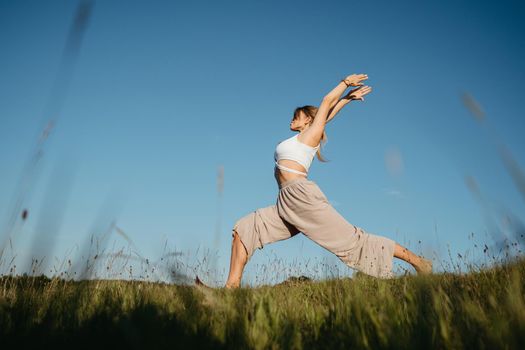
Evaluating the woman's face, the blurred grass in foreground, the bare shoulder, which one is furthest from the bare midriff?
the blurred grass in foreground

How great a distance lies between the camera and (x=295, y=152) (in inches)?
182

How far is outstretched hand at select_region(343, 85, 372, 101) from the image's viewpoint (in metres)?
5.04

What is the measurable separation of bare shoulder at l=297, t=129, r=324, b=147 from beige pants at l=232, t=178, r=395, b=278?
45 cm

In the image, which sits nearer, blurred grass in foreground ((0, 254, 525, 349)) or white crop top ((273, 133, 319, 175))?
blurred grass in foreground ((0, 254, 525, 349))

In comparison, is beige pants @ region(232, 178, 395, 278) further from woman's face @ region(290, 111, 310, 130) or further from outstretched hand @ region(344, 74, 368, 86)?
outstretched hand @ region(344, 74, 368, 86)

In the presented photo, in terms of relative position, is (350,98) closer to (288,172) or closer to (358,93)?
(358,93)

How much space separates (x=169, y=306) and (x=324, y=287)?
1808mm

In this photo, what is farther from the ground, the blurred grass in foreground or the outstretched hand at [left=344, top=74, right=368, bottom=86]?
the outstretched hand at [left=344, top=74, right=368, bottom=86]

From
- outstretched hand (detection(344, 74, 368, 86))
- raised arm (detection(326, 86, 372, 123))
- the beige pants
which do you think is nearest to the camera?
the beige pants

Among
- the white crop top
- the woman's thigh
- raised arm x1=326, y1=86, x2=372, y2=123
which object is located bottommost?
the woman's thigh

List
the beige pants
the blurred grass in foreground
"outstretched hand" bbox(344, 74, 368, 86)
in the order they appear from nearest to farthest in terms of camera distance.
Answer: the blurred grass in foreground
the beige pants
"outstretched hand" bbox(344, 74, 368, 86)

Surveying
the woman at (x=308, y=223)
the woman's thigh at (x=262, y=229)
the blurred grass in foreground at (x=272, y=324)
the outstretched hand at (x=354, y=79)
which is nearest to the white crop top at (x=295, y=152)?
the woman at (x=308, y=223)

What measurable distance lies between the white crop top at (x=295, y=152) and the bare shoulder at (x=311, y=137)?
1.6 inches

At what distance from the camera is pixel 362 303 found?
2.02 metres
